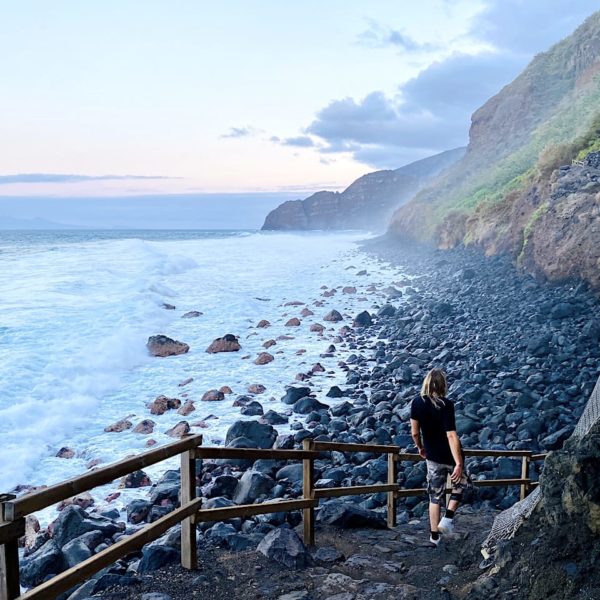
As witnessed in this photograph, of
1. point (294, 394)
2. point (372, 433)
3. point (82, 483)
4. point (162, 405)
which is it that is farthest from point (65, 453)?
point (82, 483)

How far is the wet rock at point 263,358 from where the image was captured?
1960 cm

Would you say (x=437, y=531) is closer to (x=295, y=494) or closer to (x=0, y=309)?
(x=295, y=494)

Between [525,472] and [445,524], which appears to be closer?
[445,524]

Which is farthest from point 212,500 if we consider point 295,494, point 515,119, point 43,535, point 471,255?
point 515,119

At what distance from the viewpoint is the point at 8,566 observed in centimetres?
321

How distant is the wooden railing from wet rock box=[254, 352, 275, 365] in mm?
11786

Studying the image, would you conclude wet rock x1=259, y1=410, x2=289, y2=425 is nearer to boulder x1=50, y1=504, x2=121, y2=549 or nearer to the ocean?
the ocean

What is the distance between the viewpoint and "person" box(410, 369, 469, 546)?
20.2 feet

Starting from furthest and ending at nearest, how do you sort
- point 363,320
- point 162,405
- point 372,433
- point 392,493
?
point 363,320
point 162,405
point 372,433
point 392,493

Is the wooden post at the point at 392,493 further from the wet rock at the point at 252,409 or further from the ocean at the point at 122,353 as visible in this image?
the wet rock at the point at 252,409

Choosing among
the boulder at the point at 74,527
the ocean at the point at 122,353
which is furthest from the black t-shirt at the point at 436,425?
the ocean at the point at 122,353

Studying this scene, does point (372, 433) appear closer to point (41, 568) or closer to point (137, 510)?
point (137, 510)

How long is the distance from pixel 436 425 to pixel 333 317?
2016 cm

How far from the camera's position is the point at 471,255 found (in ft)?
112
